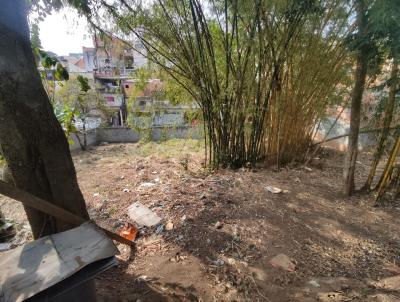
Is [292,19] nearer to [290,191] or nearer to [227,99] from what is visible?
[227,99]

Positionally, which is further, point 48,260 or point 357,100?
point 357,100

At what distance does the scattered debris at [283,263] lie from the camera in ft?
5.47

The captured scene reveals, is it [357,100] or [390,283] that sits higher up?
[357,100]

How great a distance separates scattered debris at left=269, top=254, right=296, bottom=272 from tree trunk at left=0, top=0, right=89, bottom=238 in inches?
50.2

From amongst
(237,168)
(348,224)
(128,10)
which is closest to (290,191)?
(348,224)

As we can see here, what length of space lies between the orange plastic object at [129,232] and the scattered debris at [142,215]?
10 centimetres

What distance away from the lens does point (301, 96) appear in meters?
3.38

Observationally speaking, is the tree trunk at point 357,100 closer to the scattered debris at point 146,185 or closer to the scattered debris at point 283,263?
the scattered debris at point 283,263

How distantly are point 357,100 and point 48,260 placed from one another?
264cm

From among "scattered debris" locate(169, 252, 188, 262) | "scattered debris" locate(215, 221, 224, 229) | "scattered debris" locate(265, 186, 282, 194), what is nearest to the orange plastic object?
"scattered debris" locate(169, 252, 188, 262)

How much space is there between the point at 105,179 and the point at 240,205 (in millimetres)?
2228

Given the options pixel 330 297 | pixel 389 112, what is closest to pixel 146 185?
pixel 330 297

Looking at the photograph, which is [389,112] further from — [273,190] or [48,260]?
[48,260]

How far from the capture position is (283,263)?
1698mm
